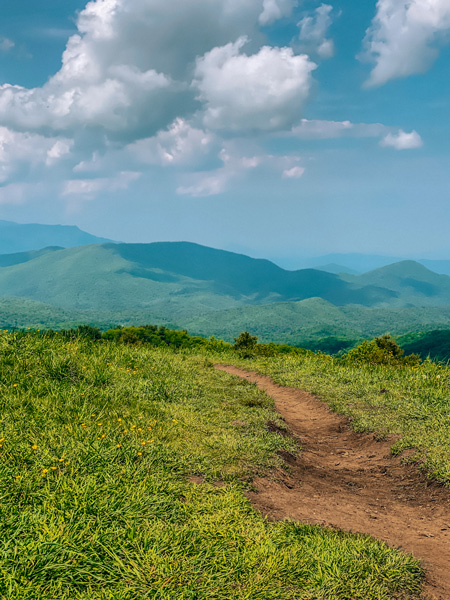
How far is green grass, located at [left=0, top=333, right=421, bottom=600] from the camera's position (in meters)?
3.64

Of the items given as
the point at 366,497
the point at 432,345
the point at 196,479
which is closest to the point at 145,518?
the point at 196,479

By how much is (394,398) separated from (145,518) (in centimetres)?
838

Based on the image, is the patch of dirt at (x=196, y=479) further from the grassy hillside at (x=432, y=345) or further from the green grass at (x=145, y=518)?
the grassy hillside at (x=432, y=345)

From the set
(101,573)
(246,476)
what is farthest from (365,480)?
(101,573)

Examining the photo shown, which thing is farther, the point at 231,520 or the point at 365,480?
the point at 365,480

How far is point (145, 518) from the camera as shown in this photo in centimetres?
454

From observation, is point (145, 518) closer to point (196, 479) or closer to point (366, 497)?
point (196, 479)

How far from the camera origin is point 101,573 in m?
3.70

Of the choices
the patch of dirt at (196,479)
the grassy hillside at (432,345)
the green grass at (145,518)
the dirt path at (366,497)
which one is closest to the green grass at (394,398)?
the dirt path at (366,497)

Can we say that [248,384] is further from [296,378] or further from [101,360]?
[101,360]

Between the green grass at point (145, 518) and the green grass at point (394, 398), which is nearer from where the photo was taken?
the green grass at point (145, 518)

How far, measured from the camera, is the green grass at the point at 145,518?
3639mm

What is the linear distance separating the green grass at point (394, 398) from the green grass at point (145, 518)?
2390 mm

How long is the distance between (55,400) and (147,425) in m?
1.74
